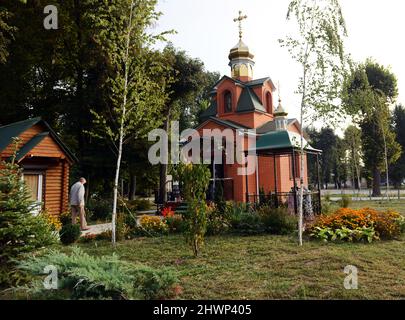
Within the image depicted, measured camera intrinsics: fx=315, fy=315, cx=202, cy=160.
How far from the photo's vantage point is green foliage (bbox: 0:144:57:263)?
518 cm

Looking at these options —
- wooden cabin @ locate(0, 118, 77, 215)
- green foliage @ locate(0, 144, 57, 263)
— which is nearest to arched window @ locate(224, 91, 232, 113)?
wooden cabin @ locate(0, 118, 77, 215)

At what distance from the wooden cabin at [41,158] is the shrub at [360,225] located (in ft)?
33.3

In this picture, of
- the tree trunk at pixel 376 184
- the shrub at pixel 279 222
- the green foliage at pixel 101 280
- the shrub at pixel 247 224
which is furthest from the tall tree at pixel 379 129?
the green foliage at pixel 101 280

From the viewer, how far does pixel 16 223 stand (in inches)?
207

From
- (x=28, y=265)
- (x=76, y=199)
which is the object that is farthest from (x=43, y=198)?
(x=28, y=265)

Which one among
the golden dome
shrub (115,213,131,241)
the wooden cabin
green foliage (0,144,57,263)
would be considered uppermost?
the golden dome

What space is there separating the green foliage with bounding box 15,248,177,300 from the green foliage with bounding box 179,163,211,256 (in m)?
2.69

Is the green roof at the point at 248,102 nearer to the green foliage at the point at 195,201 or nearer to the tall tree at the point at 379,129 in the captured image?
the tall tree at the point at 379,129

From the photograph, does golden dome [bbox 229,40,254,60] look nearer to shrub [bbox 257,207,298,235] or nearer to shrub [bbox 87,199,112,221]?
shrub [bbox 87,199,112,221]

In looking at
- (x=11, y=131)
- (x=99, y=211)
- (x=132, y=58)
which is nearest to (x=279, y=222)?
(x=132, y=58)

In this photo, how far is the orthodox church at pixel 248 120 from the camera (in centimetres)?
1866

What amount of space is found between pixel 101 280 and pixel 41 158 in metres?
10.9

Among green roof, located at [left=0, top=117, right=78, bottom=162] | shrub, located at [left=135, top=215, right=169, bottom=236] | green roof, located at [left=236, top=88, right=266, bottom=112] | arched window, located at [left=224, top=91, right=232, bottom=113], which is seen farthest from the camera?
arched window, located at [left=224, top=91, right=232, bottom=113]
